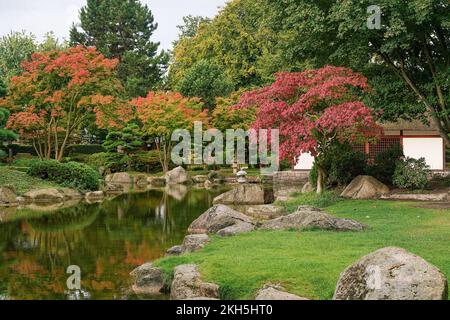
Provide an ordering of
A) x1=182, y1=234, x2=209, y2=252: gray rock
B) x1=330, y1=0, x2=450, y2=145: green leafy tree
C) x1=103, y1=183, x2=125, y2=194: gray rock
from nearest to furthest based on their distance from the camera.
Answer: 1. x1=182, y1=234, x2=209, y2=252: gray rock
2. x1=330, y1=0, x2=450, y2=145: green leafy tree
3. x1=103, y1=183, x2=125, y2=194: gray rock

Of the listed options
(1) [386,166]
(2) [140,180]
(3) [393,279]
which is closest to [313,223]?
(3) [393,279]

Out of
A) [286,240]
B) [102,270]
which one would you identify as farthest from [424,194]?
[102,270]

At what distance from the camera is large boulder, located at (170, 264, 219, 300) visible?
25.8 ft

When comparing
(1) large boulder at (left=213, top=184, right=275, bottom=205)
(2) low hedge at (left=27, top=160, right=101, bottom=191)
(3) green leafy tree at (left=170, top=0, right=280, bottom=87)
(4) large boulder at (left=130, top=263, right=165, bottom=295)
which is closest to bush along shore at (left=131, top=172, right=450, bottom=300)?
(4) large boulder at (left=130, top=263, right=165, bottom=295)

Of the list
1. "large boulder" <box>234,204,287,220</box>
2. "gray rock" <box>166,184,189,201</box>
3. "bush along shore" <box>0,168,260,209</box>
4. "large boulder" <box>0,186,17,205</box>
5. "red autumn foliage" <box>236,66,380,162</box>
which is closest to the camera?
"large boulder" <box>234,204,287,220</box>

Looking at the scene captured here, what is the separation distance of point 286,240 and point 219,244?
1.20 m

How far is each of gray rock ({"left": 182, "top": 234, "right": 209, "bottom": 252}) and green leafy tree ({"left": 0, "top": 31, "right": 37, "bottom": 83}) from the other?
38.8m

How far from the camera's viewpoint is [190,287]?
26.4 ft

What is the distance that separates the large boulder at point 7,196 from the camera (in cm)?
2244

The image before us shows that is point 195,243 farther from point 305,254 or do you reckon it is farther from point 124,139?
point 124,139

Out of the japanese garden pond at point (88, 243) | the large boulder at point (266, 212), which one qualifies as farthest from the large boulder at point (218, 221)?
the large boulder at point (266, 212)

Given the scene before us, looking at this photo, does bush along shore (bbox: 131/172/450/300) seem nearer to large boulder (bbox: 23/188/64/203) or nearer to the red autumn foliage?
the red autumn foliage
